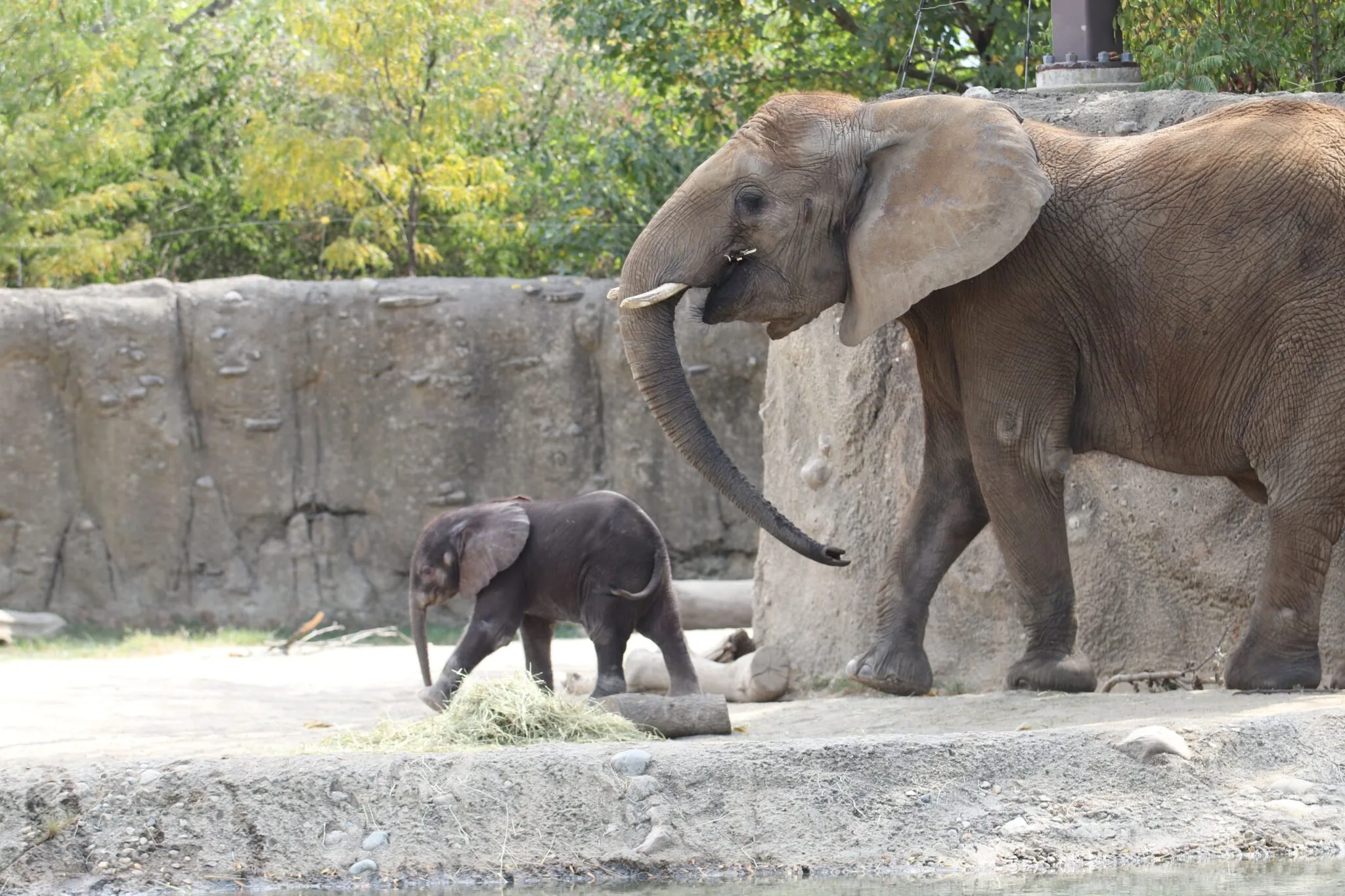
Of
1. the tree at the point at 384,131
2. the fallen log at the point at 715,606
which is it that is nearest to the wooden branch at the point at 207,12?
the tree at the point at 384,131

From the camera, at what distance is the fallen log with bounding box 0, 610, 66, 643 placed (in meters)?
12.9

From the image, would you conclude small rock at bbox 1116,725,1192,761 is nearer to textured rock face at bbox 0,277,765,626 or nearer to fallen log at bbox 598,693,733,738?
fallen log at bbox 598,693,733,738

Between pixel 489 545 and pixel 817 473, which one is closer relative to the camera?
pixel 489 545

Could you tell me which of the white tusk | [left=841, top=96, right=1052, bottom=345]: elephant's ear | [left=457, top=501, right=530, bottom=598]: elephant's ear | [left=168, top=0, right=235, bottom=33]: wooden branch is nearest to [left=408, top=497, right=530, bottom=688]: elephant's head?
[left=457, top=501, right=530, bottom=598]: elephant's ear

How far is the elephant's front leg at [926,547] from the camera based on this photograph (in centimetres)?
760

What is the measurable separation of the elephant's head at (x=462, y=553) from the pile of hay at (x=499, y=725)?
0.78 metres

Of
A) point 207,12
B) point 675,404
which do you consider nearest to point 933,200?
point 675,404

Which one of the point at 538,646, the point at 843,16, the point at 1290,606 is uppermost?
the point at 843,16

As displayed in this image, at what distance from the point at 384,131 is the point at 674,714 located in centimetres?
1193

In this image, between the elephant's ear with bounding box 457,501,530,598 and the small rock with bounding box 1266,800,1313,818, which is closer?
the small rock with bounding box 1266,800,1313,818

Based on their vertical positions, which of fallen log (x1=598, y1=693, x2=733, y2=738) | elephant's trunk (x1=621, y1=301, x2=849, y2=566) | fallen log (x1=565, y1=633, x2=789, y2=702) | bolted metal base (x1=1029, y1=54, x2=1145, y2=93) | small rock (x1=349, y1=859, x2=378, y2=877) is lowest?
fallen log (x1=565, y1=633, x2=789, y2=702)

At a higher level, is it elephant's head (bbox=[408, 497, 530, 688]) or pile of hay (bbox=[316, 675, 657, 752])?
elephant's head (bbox=[408, 497, 530, 688])

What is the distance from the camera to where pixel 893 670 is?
7.60 metres

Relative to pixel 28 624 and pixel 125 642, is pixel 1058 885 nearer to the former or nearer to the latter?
pixel 125 642
